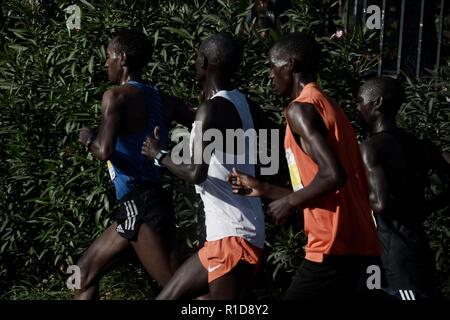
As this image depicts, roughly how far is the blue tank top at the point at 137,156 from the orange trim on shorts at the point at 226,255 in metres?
0.91

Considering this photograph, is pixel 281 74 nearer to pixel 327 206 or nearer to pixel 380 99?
pixel 327 206

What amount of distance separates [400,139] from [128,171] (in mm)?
1518

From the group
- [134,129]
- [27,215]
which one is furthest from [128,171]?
[27,215]

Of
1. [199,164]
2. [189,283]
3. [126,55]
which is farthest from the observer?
[126,55]

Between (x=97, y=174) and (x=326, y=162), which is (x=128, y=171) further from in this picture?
(x=326, y=162)

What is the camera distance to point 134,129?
257 inches

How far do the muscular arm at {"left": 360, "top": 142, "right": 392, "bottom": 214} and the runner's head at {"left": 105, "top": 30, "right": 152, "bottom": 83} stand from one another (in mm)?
1449

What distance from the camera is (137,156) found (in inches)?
→ 259

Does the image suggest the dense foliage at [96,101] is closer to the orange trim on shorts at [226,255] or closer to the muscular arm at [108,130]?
the muscular arm at [108,130]

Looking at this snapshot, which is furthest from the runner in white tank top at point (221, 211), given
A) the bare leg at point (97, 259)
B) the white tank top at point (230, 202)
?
the bare leg at point (97, 259)

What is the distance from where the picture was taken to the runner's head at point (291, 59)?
5793 millimetres

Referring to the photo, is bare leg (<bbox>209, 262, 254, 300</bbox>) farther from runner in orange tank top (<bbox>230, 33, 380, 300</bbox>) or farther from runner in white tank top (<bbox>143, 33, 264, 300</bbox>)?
runner in orange tank top (<bbox>230, 33, 380, 300</bbox>)

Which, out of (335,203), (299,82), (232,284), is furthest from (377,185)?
(232,284)

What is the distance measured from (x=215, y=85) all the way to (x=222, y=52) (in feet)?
0.59
